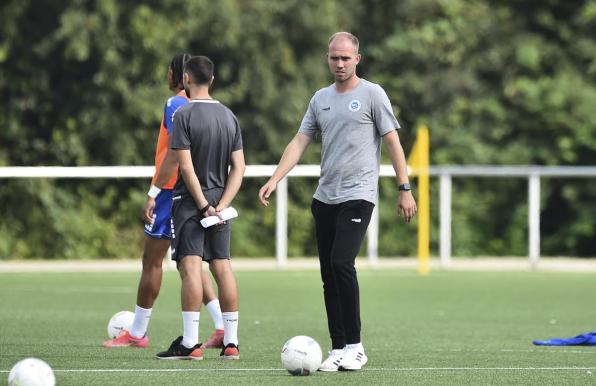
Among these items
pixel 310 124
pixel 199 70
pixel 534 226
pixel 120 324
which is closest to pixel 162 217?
pixel 120 324

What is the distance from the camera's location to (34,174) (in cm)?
2088

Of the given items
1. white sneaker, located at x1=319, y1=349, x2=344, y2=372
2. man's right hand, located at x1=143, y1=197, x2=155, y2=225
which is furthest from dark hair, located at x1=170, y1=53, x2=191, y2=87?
white sneaker, located at x1=319, y1=349, x2=344, y2=372

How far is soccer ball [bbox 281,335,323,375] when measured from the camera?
28.0 feet

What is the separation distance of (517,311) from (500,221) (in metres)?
14.2

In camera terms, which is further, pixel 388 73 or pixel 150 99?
pixel 388 73

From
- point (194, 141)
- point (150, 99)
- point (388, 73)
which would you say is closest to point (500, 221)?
point (388, 73)

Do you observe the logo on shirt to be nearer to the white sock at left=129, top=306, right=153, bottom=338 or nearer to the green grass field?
the green grass field

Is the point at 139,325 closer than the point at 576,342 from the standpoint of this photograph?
Yes

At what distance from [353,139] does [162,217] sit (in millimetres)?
1924

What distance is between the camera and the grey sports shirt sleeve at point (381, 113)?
8.95 metres

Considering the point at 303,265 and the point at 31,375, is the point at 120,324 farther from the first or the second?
the point at 303,265

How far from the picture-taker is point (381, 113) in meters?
8.95

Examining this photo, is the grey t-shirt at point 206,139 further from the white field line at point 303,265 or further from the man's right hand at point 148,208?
the white field line at point 303,265

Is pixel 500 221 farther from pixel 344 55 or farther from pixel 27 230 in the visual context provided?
pixel 344 55
